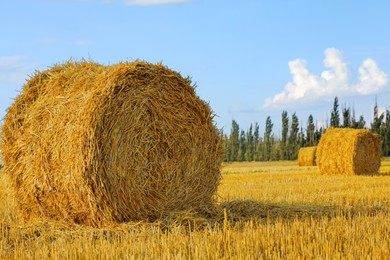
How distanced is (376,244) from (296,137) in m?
54.4

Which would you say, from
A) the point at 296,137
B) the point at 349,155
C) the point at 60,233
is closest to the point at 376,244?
the point at 60,233

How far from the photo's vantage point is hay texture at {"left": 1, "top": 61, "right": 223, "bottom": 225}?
724 centimetres

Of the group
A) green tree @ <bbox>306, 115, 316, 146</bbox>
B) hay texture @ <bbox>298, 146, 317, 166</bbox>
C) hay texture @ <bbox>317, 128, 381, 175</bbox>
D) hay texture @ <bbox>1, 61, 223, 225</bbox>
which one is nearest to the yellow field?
hay texture @ <bbox>1, 61, 223, 225</bbox>

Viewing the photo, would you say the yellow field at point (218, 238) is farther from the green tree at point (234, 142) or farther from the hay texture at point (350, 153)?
the green tree at point (234, 142)

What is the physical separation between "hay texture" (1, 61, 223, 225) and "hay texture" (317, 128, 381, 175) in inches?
476

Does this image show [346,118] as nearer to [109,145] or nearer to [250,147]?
[250,147]

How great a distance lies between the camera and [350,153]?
19.5 m

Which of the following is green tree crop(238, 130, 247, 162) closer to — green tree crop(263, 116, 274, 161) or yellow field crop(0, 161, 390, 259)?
green tree crop(263, 116, 274, 161)

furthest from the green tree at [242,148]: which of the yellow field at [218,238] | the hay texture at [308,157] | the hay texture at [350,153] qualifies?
the yellow field at [218,238]

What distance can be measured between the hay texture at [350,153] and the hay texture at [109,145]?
1209 cm

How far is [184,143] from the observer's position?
822cm

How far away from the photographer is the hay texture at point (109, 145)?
7242 millimetres

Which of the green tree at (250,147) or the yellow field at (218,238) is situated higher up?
the green tree at (250,147)

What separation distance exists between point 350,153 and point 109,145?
1393 centimetres
